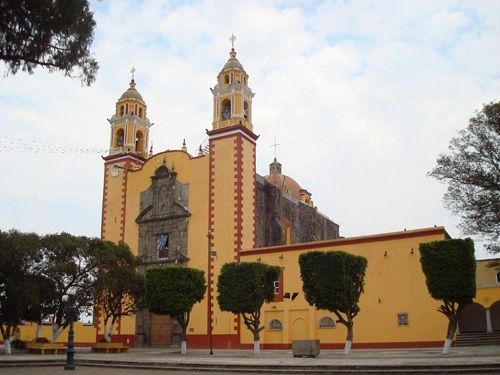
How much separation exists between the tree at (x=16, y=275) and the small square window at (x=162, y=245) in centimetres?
913

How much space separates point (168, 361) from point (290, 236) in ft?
66.5

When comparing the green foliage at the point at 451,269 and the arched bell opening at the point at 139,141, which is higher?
the arched bell opening at the point at 139,141

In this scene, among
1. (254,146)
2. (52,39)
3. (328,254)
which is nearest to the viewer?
(52,39)

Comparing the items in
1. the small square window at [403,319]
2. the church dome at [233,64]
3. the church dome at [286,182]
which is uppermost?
the church dome at [233,64]

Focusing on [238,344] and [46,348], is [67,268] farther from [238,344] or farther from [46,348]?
[238,344]

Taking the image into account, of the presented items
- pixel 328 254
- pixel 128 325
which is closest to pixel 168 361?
pixel 328 254

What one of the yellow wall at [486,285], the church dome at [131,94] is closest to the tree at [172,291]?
the yellow wall at [486,285]

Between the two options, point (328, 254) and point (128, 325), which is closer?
point (328, 254)

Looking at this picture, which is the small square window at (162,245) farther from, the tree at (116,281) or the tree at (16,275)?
the tree at (16,275)

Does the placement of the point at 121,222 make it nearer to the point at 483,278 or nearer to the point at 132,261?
the point at 132,261

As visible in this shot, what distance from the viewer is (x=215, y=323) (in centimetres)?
3350

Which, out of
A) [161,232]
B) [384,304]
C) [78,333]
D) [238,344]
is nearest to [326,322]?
[384,304]

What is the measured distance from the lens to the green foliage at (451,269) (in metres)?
22.0

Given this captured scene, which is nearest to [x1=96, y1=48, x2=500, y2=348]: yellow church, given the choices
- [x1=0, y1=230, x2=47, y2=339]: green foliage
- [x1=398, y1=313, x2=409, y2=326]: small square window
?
[x1=398, y1=313, x2=409, y2=326]: small square window
